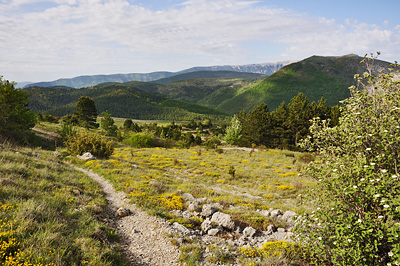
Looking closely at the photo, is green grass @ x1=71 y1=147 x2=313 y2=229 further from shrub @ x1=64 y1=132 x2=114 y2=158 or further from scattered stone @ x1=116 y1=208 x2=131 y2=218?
shrub @ x1=64 y1=132 x2=114 y2=158

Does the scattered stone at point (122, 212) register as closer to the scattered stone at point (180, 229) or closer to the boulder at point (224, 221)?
the scattered stone at point (180, 229)

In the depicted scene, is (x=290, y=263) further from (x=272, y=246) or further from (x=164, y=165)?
(x=164, y=165)

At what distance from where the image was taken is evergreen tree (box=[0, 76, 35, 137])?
28172mm

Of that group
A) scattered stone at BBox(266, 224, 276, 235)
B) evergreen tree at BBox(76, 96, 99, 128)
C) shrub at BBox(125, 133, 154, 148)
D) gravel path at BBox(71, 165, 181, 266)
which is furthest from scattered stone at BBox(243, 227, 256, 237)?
evergreen tree at BBox(76, 96, 99, 128)

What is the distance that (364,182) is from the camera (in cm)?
497

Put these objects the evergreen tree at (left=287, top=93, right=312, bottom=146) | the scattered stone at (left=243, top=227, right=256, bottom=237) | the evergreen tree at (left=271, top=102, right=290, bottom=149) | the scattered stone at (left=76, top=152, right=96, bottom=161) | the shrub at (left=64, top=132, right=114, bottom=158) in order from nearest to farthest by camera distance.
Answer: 1. the scattered stone at (left=243, top=227, right=256, bottom=237)
2. the scattered stone at (left=76, top=152, right=96, bottom=161)
3. the shrub at (left=64, top=132, right=114, bottom=158)
4. the evergreen tree at (left=287, top=93, right=312, bottom=146)
5. the evergreen tree at (left=271, top=102, right=290, bottom=149)

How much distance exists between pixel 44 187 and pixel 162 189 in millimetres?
6644

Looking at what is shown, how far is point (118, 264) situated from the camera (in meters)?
6.18

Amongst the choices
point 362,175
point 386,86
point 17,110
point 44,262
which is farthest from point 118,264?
point 17,110

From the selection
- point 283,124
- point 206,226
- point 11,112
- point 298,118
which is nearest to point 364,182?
point 206,226

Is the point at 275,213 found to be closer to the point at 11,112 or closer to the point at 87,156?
the point at 87,156

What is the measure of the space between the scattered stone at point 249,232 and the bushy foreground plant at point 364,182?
10.8 ft

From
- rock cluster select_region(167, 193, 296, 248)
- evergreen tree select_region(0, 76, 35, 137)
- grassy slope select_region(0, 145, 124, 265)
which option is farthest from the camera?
evergreen tree select_region(0, 76, 35, 137)

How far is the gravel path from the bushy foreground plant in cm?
461
